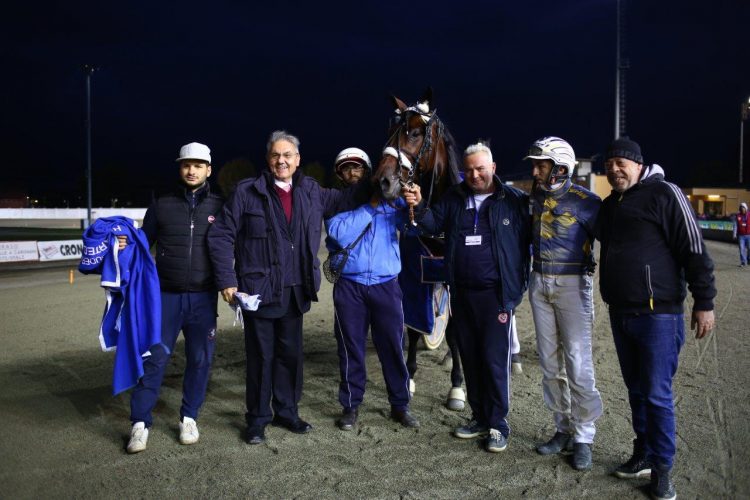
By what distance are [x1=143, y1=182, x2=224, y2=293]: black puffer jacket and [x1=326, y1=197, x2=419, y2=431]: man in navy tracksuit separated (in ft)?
3.00

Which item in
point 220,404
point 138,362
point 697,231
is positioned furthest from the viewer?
point 220,404

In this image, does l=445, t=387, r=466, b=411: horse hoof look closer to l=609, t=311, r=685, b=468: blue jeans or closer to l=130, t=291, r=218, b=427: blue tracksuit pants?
l=609, t=311, r=685, b=468: blue jeans

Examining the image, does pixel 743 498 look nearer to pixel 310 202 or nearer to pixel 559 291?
pixel 559 291

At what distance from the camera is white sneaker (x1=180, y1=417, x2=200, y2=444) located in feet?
12.8

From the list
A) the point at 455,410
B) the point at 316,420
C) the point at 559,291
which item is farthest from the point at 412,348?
the point at 559,291

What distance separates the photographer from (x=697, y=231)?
120 inches

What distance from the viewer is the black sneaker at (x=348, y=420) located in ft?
13.6

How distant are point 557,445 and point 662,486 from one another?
0.74 metres

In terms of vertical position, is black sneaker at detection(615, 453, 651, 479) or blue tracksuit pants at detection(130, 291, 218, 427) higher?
blue tracksuit pants at detection(130, 291, 218, 427)

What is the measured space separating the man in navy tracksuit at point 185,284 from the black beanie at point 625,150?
105 inches

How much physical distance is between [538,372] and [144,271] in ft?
12.9

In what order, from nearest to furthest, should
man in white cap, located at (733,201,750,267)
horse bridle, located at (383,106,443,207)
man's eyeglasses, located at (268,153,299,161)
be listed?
man's eyeglasses, located at (268,153,299,161), horse bridle, located at (383,106,443,207), man in white cap, located at (733,201,750,267)

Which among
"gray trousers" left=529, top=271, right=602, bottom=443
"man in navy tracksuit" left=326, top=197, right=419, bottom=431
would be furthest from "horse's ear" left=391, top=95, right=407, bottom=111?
"gray trousers" left=529, top=271, right=602, bottom=443

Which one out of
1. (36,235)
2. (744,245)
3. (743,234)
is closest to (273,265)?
(743,234)
